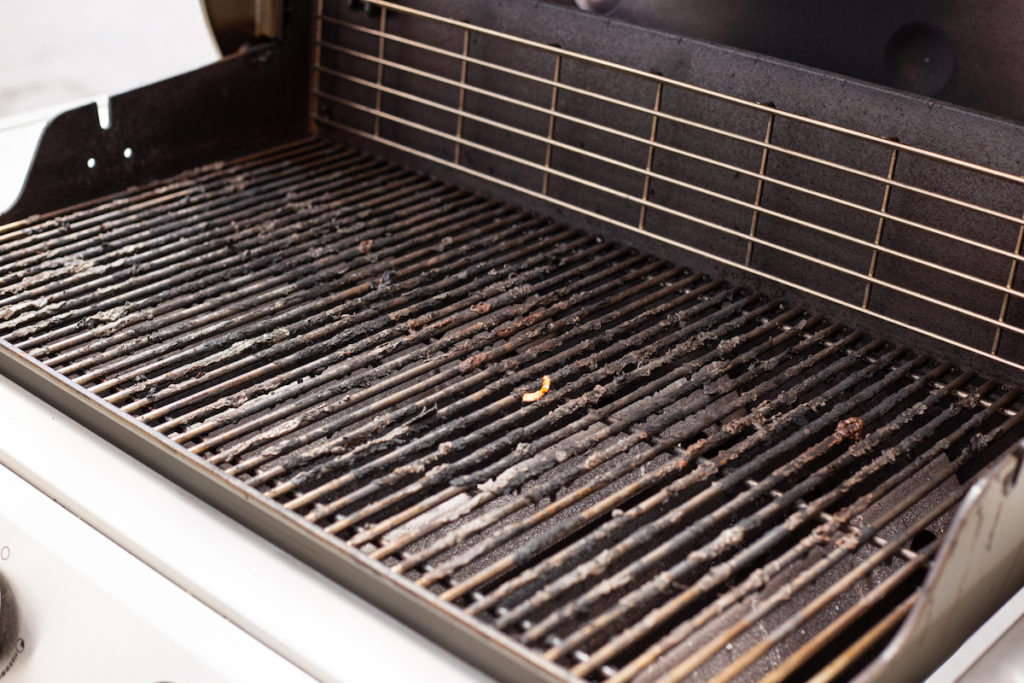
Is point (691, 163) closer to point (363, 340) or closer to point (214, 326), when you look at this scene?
point (363, 340)

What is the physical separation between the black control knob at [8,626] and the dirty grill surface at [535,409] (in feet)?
0.56

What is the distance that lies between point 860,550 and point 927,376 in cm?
25

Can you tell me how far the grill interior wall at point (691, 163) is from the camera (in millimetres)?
1074

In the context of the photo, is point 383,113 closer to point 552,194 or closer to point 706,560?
point 552,194

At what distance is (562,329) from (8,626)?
1.84 ft

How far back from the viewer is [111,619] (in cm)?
82

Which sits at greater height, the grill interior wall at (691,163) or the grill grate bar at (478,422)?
the grill interior wall at (691,163)

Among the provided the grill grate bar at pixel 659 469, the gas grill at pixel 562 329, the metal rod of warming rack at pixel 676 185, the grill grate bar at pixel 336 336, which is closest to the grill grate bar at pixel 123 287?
the gas grill at pixel 562 329

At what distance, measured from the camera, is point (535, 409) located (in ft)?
3.27

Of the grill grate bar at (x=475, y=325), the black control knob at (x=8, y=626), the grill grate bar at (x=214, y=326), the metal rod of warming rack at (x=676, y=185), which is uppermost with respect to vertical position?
the metal rod of warming rack at (x=676, y=185)

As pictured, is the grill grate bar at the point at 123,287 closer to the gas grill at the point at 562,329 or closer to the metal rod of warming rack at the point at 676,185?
the gas grill at the point at 562,329

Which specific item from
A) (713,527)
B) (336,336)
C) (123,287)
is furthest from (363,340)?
(713,527)

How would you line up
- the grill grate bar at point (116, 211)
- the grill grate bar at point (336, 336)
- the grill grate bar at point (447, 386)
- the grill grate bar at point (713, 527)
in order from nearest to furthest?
the grill grate bar at point (713, 527)
the grill grate bar at point (447, 386)
the grill grate bar at point (336, 336)
the grill grate bar at point (116, 211)

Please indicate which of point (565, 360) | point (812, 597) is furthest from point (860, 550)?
point (565, 360)
